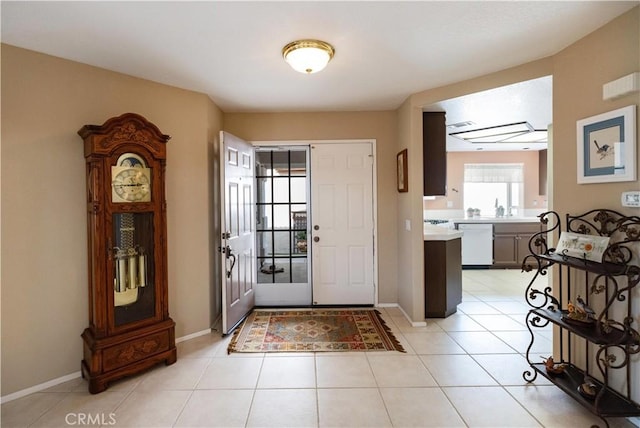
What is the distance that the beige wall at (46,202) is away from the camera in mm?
2174

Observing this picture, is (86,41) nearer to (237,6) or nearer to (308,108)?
(237,6)

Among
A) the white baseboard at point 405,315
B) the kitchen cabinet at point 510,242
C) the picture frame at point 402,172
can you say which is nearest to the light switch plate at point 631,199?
the picture frame at point 402,172

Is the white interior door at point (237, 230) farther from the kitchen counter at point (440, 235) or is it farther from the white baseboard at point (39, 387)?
the kitchen counter at point (440, 235)

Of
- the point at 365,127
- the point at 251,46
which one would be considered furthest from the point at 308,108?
the point at 251,46

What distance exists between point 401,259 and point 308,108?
85.2 inches

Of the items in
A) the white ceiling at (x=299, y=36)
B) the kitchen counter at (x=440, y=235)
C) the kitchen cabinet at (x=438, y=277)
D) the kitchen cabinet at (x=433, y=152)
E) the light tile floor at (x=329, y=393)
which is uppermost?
the white ceiling at (x=299, y=36)

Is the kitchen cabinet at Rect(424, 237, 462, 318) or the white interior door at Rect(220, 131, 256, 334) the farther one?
the kitchen cabinet at Rect(424, 237, 462, 318)

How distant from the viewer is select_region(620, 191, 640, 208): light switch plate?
1.78m

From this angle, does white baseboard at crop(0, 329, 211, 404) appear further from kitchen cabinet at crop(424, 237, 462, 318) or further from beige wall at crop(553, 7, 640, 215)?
beige wall at crop(553, 7, 640, 215)

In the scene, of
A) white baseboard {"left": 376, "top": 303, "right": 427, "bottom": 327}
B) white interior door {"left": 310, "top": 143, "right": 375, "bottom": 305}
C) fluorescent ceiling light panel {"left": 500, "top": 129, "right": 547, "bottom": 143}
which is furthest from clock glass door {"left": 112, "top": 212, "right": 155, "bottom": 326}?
fluorescent ceiling light panel {"left": 500, "top": 129, "right": 547, "bottom": 143}

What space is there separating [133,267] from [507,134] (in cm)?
504

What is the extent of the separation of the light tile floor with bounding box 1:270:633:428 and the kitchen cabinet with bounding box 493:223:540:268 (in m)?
3.19

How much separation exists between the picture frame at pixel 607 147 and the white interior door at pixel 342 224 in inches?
86.0

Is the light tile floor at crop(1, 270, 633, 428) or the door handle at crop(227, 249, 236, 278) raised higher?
the door handle at crop(227, 249, 236, 278)
